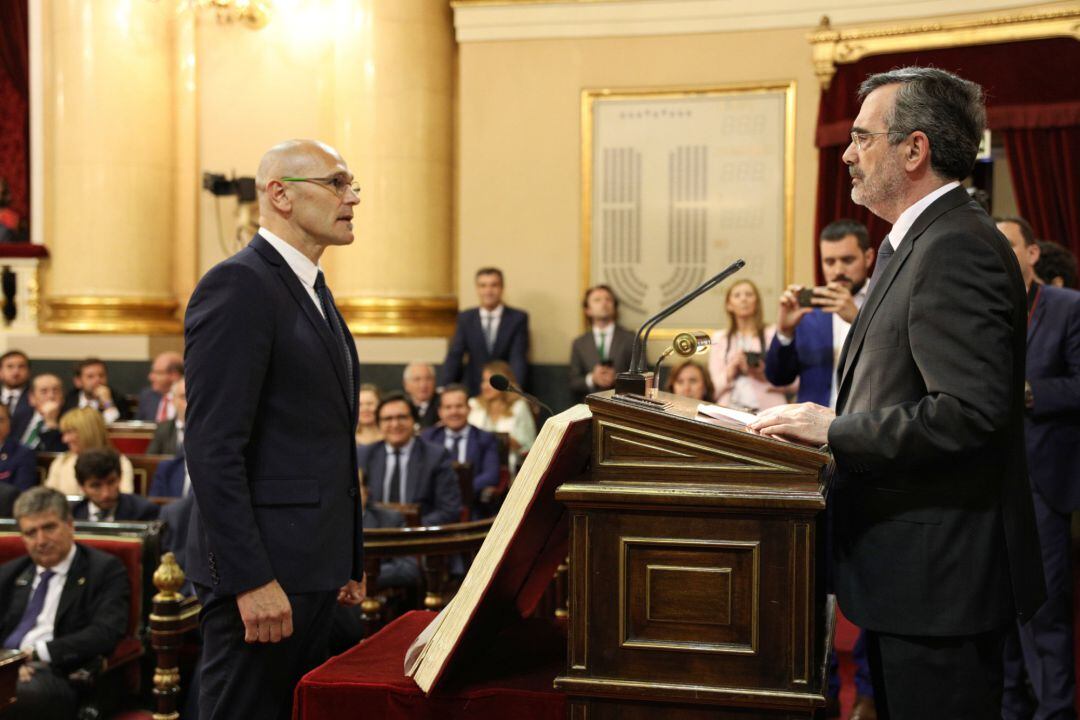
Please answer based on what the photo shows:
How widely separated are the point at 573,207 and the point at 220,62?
296 cm

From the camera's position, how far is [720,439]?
1747 mm

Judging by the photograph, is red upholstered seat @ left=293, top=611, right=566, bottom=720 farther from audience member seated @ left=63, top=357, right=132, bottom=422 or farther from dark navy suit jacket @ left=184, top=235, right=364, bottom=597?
audience member seated @ left=63, top=357, right=132, bottom=422

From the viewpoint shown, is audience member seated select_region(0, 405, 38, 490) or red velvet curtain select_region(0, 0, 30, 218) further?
red velvet curtain select_region(0, 0, 30, 218)

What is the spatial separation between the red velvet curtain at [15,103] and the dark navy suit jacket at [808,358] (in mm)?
7186

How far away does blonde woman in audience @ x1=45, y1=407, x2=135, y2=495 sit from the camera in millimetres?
5609

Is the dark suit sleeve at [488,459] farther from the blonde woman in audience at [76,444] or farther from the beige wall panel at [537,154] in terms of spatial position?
the beige wall panel at [537,154]

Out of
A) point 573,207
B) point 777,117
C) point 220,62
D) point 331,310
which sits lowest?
point 331,310

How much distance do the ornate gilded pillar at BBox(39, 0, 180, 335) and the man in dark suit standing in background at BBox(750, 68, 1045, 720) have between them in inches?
289

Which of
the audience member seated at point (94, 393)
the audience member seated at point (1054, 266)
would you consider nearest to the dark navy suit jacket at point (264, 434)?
the audience member seated at point (1054, 266)

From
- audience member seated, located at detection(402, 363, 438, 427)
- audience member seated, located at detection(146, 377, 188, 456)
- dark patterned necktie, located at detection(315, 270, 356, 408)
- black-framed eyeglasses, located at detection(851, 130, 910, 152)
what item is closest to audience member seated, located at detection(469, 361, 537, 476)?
audience member seated, located at detection(402, 363, 438, 427)

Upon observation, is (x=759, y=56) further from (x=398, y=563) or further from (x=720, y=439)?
(x=720, y=439)

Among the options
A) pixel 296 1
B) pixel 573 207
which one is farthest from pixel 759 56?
pixel 296 1

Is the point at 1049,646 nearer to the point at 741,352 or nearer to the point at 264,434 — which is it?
the point at 264,434

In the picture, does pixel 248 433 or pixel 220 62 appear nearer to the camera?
pixel 248 433
